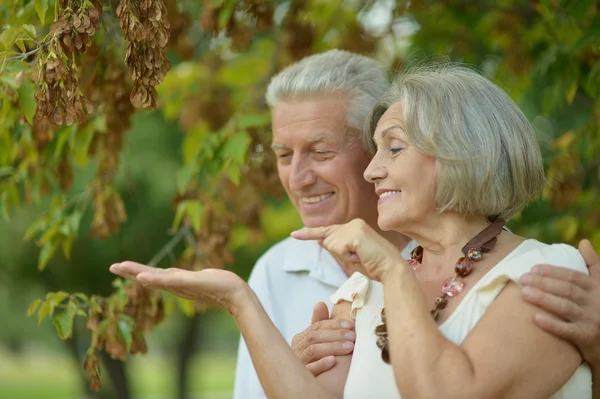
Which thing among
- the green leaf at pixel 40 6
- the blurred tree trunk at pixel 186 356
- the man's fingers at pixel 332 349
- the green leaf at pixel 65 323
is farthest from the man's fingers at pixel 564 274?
the blurred tree trunk at pixel 186 356

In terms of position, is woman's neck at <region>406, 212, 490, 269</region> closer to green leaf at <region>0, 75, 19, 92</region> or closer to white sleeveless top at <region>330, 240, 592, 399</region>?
white sleeveless top at <region>330, 240, 592, 399</region>

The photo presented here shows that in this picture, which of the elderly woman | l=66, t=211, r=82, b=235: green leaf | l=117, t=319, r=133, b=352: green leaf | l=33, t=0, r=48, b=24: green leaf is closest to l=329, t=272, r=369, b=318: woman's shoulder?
the elderly woman

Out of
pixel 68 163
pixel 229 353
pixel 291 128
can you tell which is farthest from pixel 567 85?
pixel 229 353

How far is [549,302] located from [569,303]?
0.08 meters

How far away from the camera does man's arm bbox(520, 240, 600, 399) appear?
225 cm

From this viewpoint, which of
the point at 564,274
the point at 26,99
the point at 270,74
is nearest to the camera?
the point at 564,274

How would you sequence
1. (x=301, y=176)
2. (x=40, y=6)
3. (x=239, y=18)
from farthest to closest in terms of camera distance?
(x=239, y=18) < (x=301, y=176) < (x=40, y=6)

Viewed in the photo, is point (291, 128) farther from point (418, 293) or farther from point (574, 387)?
point (574, 387)

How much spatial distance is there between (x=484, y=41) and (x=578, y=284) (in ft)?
13.3

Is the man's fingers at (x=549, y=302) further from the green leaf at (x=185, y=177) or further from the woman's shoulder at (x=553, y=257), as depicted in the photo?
the green leaf at (x=185, y=177)

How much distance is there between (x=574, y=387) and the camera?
7.84ft

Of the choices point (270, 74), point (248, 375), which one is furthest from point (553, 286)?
point (270, 74)

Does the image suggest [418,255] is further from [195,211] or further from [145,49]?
[195,211]

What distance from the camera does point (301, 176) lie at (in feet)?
11.4
